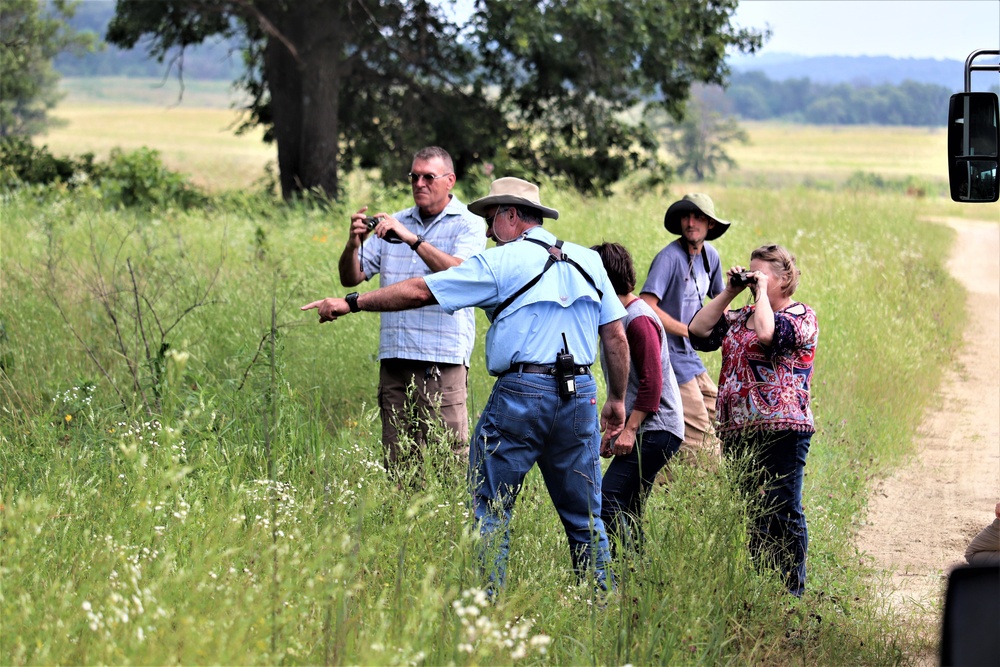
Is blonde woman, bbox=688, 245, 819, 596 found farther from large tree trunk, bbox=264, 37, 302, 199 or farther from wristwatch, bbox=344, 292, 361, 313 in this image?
large tree trunk, bbox=264, 37, 302, 199

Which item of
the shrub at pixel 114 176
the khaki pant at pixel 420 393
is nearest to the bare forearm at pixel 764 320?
the khaki pant at pixel 420 393

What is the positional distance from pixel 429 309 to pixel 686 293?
1.51 meters

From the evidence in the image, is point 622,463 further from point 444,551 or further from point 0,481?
point 0,481

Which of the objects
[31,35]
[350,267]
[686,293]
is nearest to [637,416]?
[686,293]

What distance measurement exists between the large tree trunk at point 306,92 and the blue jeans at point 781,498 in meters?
15.0

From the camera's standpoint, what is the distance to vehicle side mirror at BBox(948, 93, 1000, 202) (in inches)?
192

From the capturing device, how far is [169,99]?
181750mm

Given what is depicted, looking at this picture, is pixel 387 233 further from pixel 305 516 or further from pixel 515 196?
pixel 305 516

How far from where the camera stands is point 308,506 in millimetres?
4012

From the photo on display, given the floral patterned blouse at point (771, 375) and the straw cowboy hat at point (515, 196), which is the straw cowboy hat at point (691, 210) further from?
the straw cowboy hat at point (515, 196)

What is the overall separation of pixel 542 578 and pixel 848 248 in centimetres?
1209

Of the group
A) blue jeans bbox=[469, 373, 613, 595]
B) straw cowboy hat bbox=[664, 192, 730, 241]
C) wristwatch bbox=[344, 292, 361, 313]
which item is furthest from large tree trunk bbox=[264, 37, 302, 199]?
blue jeans bbox=[469, 373, 613, 595]

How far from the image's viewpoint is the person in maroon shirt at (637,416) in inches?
206

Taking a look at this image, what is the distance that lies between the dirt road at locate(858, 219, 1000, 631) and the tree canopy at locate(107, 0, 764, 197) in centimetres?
842
